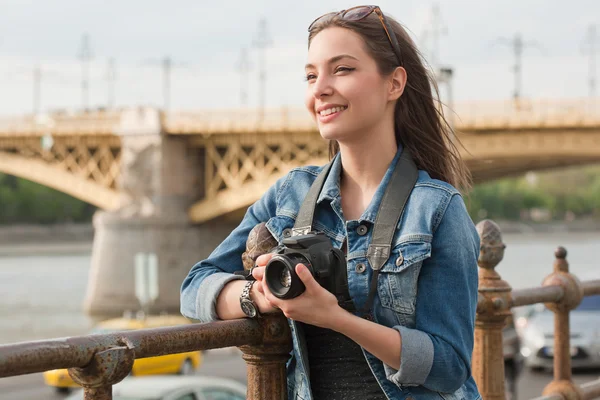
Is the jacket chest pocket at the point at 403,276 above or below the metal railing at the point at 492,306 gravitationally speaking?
above

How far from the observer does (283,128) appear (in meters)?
28.6

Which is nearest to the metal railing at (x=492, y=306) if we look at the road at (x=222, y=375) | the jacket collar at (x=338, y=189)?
the jacket collar at (x=338, y=189)

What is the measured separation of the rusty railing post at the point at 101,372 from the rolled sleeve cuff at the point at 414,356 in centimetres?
61

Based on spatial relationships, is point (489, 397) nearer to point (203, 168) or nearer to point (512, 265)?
→ point (203, 168)

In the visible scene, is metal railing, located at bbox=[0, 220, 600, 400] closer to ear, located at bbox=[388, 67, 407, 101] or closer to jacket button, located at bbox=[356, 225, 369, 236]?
jacket button, located at bbox=[356, 225, 369, 236]

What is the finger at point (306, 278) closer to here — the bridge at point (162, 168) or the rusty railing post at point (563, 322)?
the rusty railing post at point (563, 322)

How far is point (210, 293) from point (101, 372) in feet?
1.40

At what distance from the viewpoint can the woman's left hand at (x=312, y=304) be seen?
2.02 meters

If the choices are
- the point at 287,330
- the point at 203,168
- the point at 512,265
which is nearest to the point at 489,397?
the point at 287,330

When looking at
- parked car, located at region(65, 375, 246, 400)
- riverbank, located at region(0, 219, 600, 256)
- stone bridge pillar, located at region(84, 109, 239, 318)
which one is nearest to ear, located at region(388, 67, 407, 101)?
parked car, located at region(65, 375, 246, 400)

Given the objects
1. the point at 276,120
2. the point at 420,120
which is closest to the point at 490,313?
the point at 420,120

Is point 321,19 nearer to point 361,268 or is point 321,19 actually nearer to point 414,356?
point 361,268

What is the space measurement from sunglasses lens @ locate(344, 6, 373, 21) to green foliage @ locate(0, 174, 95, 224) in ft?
268

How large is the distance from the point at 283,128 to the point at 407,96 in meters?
26.2
